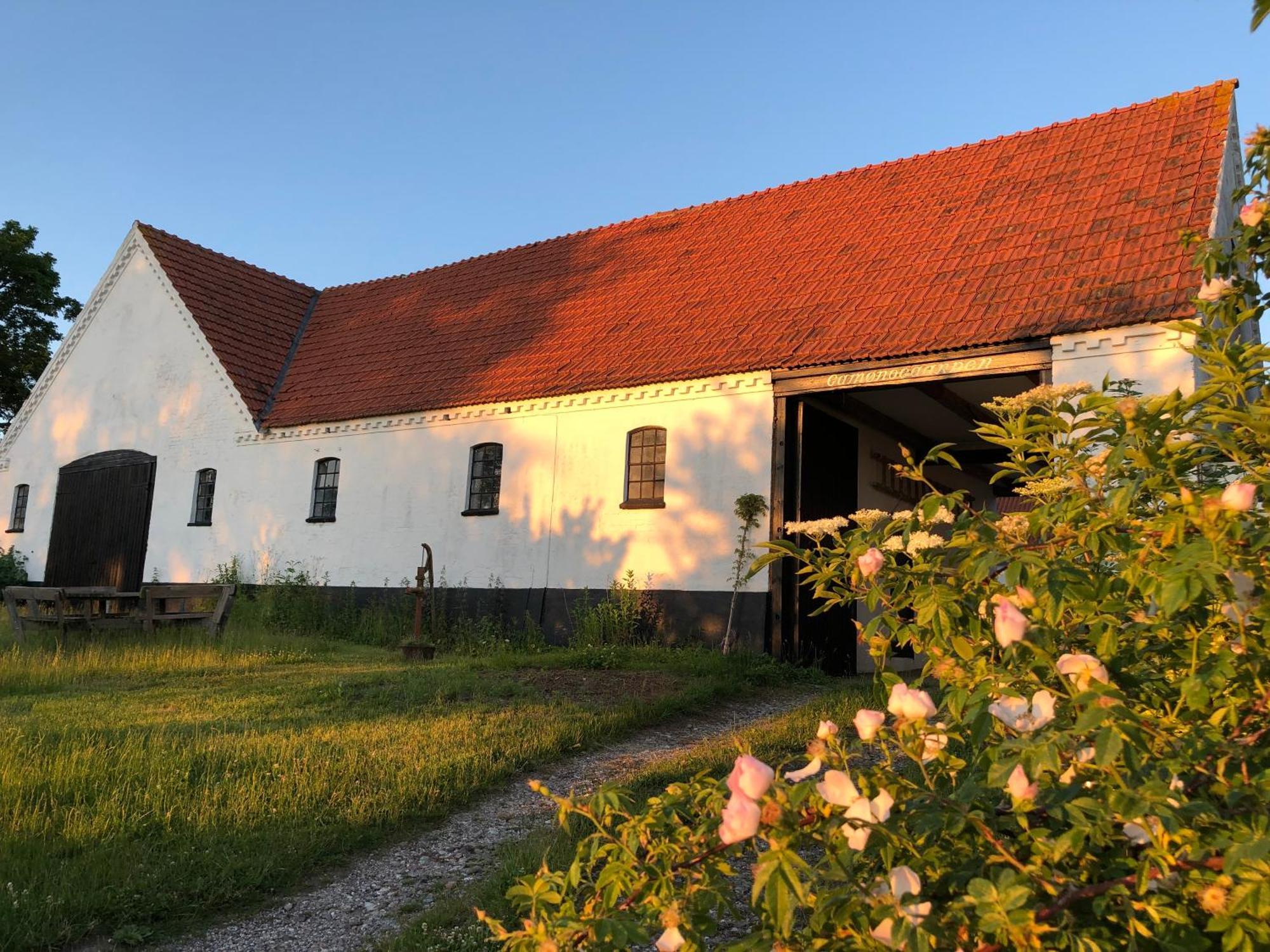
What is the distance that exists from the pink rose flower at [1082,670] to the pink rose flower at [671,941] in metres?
0.86

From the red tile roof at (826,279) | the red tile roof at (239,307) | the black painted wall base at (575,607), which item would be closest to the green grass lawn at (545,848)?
the black painted wall base at (575,607)

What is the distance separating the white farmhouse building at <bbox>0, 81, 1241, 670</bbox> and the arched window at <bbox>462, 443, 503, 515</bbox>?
55 millimetres

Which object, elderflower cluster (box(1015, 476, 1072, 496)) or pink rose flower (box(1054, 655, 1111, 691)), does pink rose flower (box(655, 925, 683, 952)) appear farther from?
elderflower cluster (box(1015, 476, 1072, 496))

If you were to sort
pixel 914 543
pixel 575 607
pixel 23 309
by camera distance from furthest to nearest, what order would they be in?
pixel 23 309
pixel 575 607
pixel 914 543

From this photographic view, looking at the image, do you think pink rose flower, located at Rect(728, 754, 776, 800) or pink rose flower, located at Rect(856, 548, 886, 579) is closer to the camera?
pink rose flower, located at Rect(728, 754, 776, 800)

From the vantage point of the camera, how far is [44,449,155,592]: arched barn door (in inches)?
783

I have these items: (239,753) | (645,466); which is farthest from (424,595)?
(239,753)

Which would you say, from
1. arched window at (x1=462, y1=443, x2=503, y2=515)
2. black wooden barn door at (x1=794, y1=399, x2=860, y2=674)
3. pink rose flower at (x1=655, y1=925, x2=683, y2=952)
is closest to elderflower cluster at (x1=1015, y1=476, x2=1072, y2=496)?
pink rose flower at (x1=655, y1=925, x2=683, y2=952)

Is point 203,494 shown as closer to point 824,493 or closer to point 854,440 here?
point 824,493

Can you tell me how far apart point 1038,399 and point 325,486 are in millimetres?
15843

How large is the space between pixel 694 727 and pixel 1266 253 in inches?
246

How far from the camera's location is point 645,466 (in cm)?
1399

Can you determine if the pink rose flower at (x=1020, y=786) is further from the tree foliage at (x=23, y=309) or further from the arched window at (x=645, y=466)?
the tree foliage at (x=23, y=309)

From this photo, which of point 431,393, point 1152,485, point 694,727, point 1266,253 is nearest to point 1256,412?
point 1152,485
